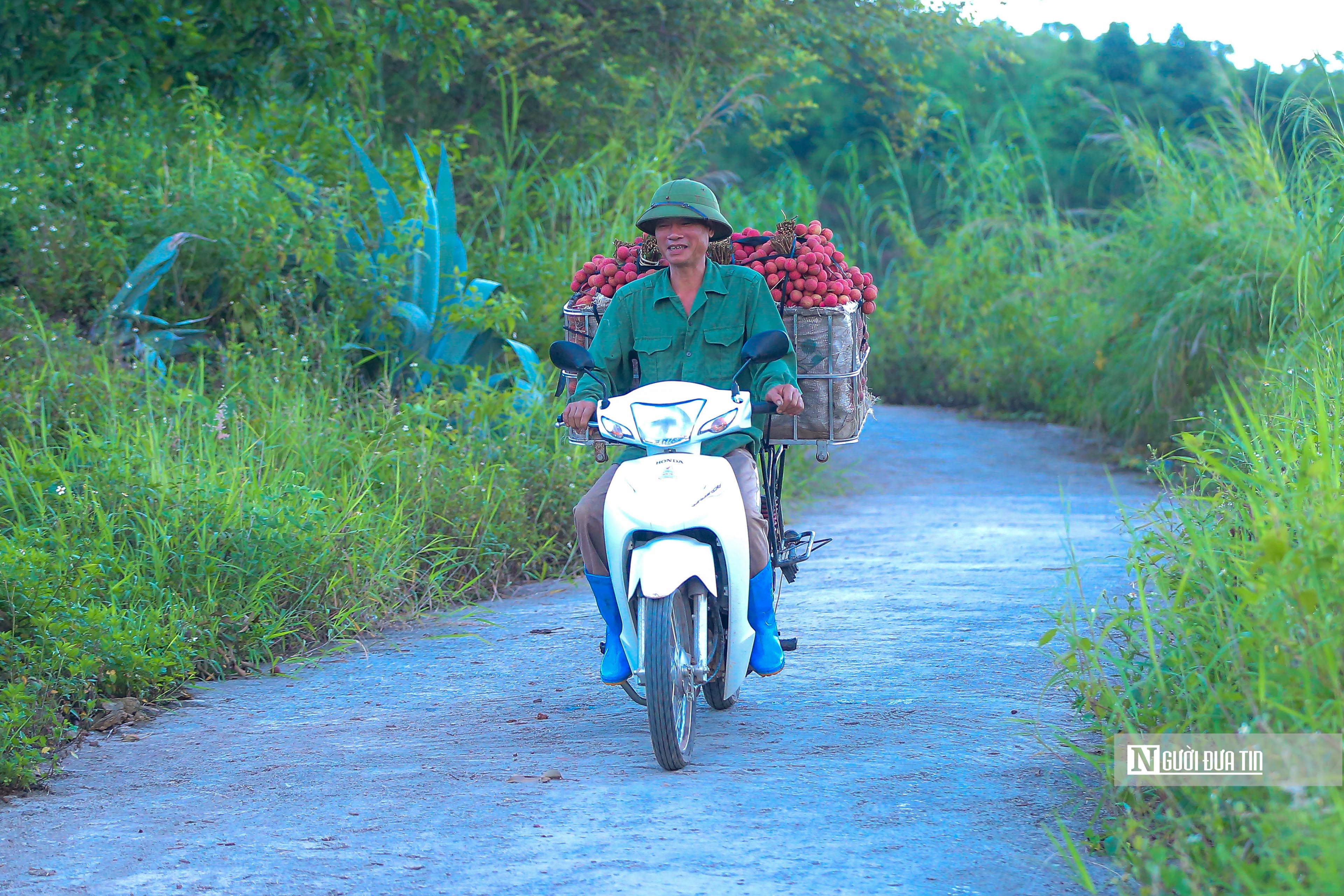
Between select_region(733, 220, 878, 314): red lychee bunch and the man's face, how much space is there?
313 millimetres

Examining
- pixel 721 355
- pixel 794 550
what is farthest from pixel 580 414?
pixel 794 550

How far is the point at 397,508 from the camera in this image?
7309mm

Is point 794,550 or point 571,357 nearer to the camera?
point 571,357

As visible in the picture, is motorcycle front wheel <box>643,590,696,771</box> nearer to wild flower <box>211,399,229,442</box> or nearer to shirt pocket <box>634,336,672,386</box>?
shirt pocket <box>634,336,672,386</box>

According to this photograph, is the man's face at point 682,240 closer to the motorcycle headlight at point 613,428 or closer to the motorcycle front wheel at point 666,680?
the motorcycle headlight at point 613,428

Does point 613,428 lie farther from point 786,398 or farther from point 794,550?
point 794,550

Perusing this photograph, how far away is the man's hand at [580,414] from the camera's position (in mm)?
4691

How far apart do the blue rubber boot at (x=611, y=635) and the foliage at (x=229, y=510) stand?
70.7 inches

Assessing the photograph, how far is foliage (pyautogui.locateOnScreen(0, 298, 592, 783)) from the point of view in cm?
536

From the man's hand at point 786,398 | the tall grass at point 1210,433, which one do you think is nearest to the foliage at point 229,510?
the man's hand at point 786,398

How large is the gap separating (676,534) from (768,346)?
649 millimetres

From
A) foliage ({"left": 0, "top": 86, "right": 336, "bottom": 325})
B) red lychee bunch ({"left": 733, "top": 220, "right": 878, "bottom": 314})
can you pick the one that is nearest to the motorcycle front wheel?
red lychee bunch ({"left": 733, "top": 220, "right": 878, "bottom": 314})

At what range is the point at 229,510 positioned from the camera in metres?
6.47

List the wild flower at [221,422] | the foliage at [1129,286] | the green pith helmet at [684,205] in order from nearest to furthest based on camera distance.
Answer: the green pith helmet at [684,205] < the wild flower at [221,422] < the foliage at [1129,286]
